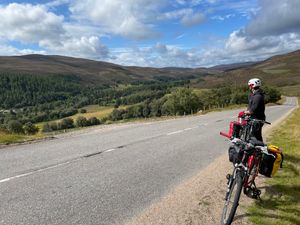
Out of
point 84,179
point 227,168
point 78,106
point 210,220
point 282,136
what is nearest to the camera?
point 210,220

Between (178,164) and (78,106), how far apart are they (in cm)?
16422

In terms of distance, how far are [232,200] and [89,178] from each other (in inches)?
155

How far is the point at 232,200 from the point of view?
555cm

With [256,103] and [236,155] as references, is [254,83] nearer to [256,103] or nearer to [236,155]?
[256,103]

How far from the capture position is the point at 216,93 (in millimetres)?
111125

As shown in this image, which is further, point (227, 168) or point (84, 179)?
point (227, 168)

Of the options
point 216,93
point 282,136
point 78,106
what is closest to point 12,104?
point 78,106

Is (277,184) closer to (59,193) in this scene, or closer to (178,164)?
(178,164)

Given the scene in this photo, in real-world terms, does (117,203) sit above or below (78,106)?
above

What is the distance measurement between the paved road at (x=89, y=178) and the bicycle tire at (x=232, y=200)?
1.68 m

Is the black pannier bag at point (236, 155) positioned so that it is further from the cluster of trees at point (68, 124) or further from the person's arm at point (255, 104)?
the cluster of trees at point (68, 124)

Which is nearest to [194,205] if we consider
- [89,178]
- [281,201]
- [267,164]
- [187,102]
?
[267,164]

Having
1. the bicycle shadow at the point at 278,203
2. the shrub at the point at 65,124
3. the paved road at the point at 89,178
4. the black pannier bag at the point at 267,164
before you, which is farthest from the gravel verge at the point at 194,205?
the shrub at the point at 65,124

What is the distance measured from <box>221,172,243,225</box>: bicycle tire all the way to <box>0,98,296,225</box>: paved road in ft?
5.52
